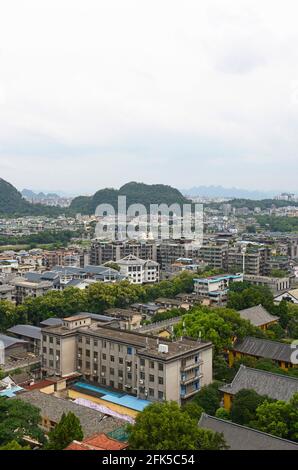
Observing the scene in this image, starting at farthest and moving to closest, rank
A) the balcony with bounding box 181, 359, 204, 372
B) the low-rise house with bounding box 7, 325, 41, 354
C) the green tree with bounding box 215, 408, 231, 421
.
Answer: the low-rise house with bounding box 7, 325, 41, 354 < the balcony with bounding box 181, 359, 204, 372 < the green tree with bounding box 215, 408, 231, 421

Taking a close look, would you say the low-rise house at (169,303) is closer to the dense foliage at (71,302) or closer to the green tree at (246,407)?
the dense foliage at (71,302)

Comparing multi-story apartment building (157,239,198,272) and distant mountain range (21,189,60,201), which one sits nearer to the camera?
multi-story apartment building (157,239,198,272)

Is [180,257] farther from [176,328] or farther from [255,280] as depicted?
[176,328]

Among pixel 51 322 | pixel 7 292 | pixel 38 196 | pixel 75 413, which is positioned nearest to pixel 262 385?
pixel 75 413

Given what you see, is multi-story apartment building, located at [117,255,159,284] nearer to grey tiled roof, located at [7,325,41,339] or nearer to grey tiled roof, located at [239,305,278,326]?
grey tiled roof, located at [7,325,41,339]

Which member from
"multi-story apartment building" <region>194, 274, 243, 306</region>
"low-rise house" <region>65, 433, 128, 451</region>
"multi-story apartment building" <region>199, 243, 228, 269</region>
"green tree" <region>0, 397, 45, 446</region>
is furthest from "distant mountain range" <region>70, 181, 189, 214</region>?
"low-rise house" <region>65, 433, 128, 451</region>

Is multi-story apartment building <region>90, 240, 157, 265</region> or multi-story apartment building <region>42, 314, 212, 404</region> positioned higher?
multi-story apartment building <region>90, 240, 157, 265</region>

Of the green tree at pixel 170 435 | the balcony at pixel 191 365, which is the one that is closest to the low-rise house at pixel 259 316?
the balcony at pixel 191 365
